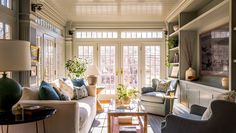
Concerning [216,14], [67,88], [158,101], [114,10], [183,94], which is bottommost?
[158,101]

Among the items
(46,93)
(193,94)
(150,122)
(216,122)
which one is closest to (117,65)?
(150,122)

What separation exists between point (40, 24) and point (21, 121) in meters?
3.14

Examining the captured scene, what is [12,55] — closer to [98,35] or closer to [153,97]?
[153,97]

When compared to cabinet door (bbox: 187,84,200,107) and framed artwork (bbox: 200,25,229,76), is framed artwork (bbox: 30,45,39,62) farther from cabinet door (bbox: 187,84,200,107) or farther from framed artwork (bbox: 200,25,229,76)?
framed artwork (bbox: 200,25,229,76)

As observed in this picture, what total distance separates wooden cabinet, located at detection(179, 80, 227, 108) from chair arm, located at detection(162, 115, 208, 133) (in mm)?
1141

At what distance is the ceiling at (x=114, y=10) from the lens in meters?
4.93

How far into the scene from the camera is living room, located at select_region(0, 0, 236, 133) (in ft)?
7.73

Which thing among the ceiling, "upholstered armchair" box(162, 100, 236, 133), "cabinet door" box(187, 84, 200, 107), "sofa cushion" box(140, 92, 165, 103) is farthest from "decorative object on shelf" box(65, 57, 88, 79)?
"upholstered armchair" box(162, 100, 236, 133)

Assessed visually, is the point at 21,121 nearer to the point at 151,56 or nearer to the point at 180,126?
the point at 180,126

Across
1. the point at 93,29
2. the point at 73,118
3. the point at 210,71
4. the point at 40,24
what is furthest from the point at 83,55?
the point at 73,118

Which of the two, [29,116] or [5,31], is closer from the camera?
[29,116]

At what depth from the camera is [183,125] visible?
2.40 m

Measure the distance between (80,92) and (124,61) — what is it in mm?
2888

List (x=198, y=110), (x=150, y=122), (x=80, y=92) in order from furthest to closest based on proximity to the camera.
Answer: (x=80, y=92) → (x=150, y=122) → (x=198, y=110)
